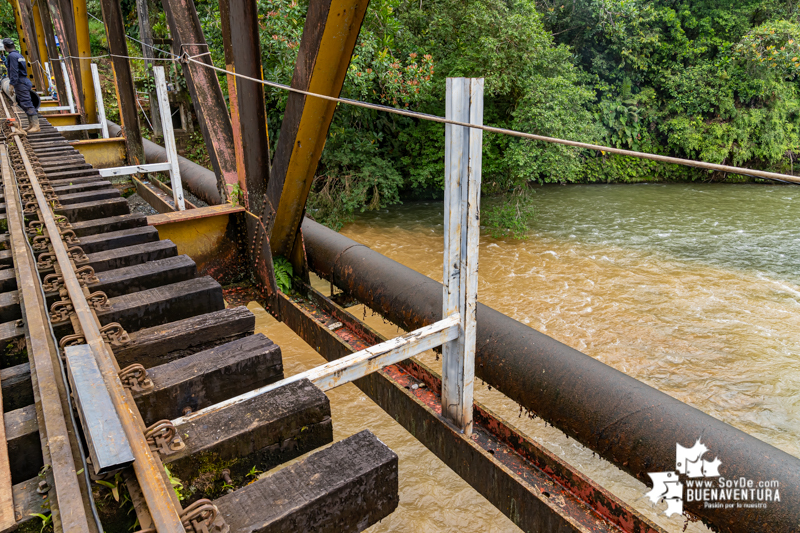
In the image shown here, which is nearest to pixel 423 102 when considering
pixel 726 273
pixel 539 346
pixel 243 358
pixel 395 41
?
pixel 395 41

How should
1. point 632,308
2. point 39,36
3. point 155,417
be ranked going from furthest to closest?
point 39,36 → point 632,308 → point 155,417

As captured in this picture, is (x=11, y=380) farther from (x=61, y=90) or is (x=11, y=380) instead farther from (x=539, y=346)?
(x=61, y=90)

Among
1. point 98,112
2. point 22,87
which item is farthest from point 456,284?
point 98,112

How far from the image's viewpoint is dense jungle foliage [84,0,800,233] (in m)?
11.0

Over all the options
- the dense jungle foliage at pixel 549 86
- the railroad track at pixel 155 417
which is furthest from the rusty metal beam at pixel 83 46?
the railroad track at pixel 155 417

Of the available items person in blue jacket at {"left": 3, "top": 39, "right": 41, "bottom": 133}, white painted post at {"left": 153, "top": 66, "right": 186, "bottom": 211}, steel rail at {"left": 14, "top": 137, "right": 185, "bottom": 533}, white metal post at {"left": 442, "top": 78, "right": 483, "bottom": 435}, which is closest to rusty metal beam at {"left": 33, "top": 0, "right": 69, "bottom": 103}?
person in blue jacket at {"left": 3, "top": 39, "right": 41, "bottom": 133}

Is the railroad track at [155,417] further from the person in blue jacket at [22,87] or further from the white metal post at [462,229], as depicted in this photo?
the person in blue jacket at [22,87]

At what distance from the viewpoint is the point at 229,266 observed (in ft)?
13.6

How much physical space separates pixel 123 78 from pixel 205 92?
13.8 feet

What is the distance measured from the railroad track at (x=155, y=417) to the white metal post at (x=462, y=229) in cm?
76

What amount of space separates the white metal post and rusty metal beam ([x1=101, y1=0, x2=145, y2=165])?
669cm

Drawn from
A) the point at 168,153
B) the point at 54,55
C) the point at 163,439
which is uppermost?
the point at 54,55

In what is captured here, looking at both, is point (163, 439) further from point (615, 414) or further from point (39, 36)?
point (39, 36)

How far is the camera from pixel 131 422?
132 cm
